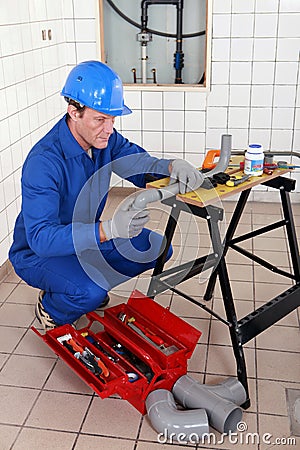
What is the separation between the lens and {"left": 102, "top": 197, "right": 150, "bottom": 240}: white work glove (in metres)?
1.66

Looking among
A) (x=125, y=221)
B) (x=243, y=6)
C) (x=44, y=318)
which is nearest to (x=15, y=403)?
(x=44, y=318)

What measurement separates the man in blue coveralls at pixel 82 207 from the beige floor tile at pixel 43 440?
1.54ft

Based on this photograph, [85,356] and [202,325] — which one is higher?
[85,356]

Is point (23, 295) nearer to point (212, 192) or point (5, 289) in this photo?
point (5, 289)

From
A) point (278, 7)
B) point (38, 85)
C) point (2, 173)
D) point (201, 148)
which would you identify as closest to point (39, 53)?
point (38, 85)

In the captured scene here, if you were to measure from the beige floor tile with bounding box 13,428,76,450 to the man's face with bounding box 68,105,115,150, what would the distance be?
95cm

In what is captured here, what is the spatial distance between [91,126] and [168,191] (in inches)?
13.6

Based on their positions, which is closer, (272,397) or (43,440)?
(43,440)

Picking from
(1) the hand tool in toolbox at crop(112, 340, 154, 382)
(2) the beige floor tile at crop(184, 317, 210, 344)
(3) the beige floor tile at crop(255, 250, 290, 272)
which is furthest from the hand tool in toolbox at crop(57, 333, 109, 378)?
(3) the beige floor tile at crop(255, 250, 290, 272)

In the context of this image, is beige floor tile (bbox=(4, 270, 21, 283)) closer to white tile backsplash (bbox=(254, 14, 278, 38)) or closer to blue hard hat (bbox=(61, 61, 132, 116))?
blue hard hat (bbox=(61, 61, 132, 116))

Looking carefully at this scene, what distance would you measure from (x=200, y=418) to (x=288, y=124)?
2257mm

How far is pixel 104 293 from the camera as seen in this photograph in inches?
80.4

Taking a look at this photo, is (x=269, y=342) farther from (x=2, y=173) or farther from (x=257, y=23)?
(x=257, y=23)

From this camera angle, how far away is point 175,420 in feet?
5.47
